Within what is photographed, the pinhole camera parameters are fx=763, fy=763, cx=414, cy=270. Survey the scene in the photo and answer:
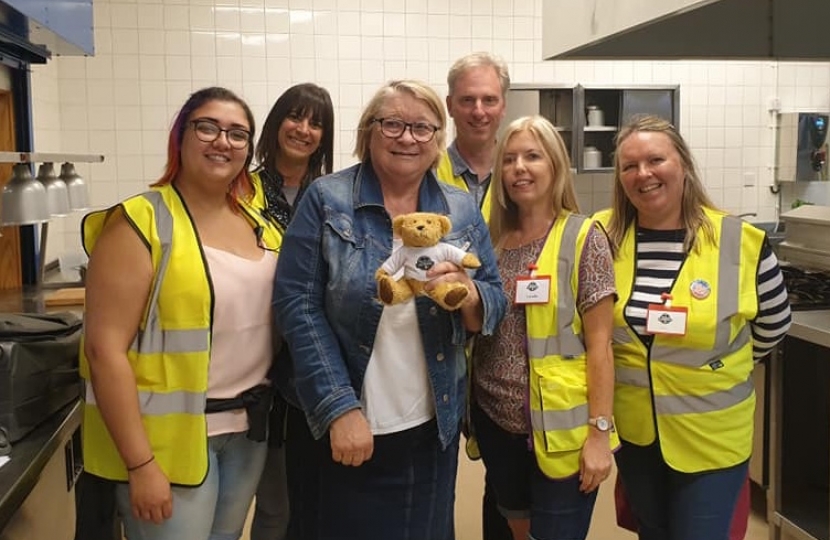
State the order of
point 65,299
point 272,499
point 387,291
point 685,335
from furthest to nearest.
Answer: point 65,299 → point 272,499 → point 685,335 → point 387,291

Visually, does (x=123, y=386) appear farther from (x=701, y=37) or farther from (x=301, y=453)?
(x=701, y=37)

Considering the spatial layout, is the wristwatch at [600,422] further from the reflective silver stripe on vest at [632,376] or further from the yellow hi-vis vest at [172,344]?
the yellow hi-vis vest at [172,344]

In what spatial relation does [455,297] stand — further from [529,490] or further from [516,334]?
[529,490]

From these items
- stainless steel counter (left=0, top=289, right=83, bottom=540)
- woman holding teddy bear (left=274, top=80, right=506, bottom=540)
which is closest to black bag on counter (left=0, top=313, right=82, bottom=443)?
stainless steel counter (left=0, top=289, right=83, bottom=540)

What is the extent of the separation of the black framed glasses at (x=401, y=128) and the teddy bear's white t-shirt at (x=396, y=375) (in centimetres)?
21

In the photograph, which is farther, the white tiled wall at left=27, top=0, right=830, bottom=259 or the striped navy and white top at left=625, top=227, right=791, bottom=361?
the white tiled wall at left=27, top=0, right=830, bottom=259

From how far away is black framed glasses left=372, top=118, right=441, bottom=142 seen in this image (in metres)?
1.53

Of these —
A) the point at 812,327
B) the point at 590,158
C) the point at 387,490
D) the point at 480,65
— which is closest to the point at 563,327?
the point at 387,490

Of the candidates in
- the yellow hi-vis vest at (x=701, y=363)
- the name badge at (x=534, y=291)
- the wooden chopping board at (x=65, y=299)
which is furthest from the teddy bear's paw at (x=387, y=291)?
the wooden chopping board at (x=65, y=299)

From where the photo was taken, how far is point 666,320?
1765 millimetres

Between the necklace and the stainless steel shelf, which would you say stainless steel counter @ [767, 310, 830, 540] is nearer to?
the necklace

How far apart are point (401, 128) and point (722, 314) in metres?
0.87

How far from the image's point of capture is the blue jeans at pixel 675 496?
179cm

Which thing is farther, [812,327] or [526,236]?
[812,327]
